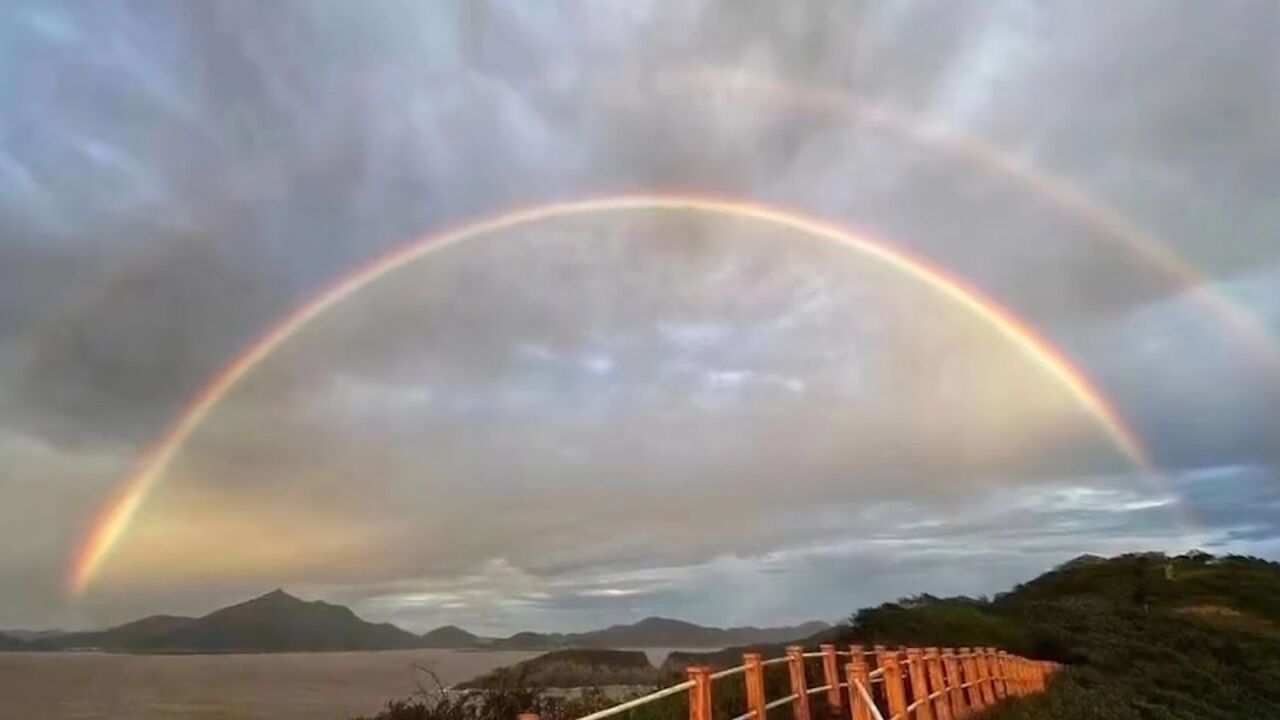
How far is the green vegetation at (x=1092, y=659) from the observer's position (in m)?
14.4

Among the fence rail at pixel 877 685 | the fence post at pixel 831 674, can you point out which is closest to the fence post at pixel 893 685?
the fence rail at pixel 877 685

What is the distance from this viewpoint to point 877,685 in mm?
14930

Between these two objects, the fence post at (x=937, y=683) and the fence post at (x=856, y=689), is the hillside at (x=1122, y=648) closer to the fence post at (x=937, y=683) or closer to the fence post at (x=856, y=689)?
the fence post at (x=937, y=683)

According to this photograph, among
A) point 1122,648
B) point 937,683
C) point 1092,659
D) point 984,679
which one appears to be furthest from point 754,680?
point 1122,648

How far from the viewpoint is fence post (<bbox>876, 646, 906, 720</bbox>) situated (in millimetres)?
10922

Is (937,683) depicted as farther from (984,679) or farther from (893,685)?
(984,679)

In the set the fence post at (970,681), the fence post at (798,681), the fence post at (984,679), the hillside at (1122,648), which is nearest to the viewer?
the fence post at (798,681)

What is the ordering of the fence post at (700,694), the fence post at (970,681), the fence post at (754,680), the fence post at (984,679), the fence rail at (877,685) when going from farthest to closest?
the fence post at (984,679) → the fence post at (970,681) → the fence post at (754,680) → the fence rail at (877,685) → the fence post at (700,694)

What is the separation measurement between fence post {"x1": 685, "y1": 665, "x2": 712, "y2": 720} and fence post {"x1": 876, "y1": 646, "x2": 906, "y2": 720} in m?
3.57

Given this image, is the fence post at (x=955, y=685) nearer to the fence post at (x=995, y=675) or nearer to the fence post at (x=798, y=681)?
the fence post at (x=995, y=675)

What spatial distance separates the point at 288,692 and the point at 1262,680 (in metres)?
46.9

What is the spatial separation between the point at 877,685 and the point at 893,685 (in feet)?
12.8

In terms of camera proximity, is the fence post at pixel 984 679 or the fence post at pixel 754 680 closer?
the fence post at pixel 754 680

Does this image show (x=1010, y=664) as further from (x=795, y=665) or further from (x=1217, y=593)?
(x=1217, y=593)
